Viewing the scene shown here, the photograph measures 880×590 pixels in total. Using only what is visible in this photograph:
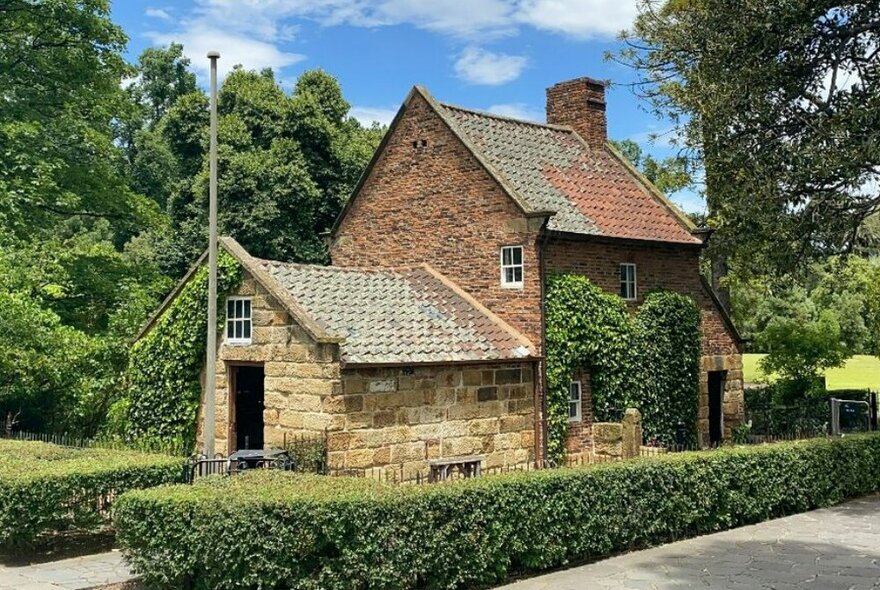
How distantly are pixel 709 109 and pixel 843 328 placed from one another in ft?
161

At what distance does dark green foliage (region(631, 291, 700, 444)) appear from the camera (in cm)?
2106

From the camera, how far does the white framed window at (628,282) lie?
2134cm

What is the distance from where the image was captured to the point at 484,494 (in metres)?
11.3

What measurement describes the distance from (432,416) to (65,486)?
675cm

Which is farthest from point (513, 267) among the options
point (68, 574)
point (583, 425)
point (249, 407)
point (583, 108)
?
point (68, 574)

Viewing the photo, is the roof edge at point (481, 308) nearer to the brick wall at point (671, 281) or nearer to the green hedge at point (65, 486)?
Answer: the brick wall at point (671, 281)

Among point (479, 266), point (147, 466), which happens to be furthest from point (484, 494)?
point (479, 266)

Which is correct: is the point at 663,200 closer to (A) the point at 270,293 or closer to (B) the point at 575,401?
(B) the point at 575,401

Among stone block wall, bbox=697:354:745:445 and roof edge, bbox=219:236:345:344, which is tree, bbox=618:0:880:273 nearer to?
stone block wall, bbox=697:354:745:445

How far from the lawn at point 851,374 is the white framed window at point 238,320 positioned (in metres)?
36.7

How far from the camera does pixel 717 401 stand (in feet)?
79.8

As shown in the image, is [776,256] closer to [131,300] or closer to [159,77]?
[131,300]

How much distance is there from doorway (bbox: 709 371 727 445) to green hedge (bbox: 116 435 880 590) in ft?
33.5

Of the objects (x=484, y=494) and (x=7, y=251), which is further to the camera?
(x=7, y=251)
